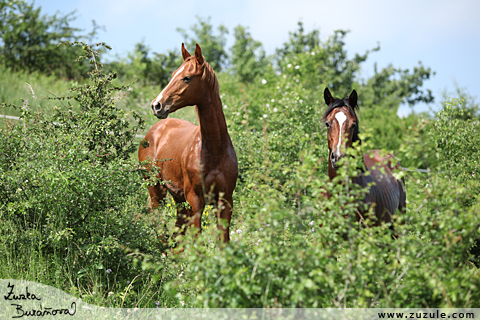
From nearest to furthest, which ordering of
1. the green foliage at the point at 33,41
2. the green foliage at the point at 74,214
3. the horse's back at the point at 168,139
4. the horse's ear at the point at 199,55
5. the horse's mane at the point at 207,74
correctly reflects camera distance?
the green foliage at the point at 74,214, the horse's ear at the point at 199,55, the horse's mane at the point at 207,74, the horse's back at the point at 168,139, the green foliage at the point at 33,41

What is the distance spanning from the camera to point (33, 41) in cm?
1806

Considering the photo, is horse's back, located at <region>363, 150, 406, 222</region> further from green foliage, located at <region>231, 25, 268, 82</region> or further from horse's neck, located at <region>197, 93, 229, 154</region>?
green foliage, located at <region>231, 25, 268, 82</region>

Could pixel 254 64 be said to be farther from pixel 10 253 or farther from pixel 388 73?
pixel 10 253

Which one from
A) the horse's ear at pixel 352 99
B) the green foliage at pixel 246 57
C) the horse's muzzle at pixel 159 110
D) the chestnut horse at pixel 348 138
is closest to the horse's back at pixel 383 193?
the chestnut horse at pixel 348 138

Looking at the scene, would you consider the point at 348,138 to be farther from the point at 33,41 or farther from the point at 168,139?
the point at 33,41

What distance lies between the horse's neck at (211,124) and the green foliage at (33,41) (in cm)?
1552

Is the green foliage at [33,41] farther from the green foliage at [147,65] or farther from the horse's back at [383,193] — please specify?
the horse's back at [383,193]

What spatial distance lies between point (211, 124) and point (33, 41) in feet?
58.4

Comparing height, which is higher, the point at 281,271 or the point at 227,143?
the point at 227,143

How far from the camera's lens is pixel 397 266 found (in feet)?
7.80

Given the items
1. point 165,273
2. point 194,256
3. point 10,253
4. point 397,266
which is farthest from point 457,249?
point 10,253

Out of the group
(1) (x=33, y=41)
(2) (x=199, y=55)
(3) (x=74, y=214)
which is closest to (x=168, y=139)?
(2) (x=199, y=55)

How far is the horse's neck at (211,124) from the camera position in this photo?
405cm

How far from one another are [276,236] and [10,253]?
2.86m
